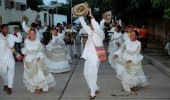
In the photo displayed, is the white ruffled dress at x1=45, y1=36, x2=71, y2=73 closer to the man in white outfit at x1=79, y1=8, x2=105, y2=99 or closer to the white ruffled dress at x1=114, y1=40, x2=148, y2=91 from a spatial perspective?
the white ruffled dress at x1=114, y1=40, x2=148, y2=91

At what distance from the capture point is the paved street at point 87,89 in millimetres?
10859

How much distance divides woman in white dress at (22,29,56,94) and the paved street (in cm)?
19

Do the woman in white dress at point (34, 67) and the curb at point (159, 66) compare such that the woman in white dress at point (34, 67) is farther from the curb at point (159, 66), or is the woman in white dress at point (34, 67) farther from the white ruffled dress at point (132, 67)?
the curb at point (159, 66)

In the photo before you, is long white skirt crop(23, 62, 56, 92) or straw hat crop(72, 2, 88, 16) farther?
long white skirt crop(23, 62, 56, 92)


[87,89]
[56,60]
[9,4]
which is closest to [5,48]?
[87,89]

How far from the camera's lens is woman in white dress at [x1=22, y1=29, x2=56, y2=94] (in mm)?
11359

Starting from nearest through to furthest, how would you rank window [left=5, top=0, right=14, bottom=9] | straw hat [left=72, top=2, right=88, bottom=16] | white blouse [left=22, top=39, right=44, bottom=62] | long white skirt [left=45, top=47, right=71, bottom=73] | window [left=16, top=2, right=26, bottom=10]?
straw hat [left=72, top=2, right=88, bottom=16] → white blouse [left=22, top=39, right=44, bottom=62] → long white skirt [left=45, top=47, right=71, bottom=73] → window [left=5, top=0, right=14, bottom=9] → window [left=16, top=2, right=26, bottom=10]

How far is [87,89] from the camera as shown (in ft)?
39.7

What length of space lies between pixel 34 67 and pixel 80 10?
70.8 inches

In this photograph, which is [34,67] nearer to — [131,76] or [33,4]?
[131,76]

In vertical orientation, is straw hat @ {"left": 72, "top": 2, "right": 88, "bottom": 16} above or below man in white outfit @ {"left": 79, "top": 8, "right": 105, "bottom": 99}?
above

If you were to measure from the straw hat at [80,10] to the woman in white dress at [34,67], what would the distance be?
1338 millimetres

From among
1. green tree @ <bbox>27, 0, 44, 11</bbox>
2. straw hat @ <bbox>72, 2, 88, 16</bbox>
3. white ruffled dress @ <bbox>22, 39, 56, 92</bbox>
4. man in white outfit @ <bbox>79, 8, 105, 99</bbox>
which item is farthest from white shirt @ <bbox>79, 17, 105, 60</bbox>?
green tree @ <bbox>27, 0, 44, 11</bbox>

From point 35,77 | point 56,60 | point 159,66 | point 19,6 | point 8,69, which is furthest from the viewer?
point 19,6
